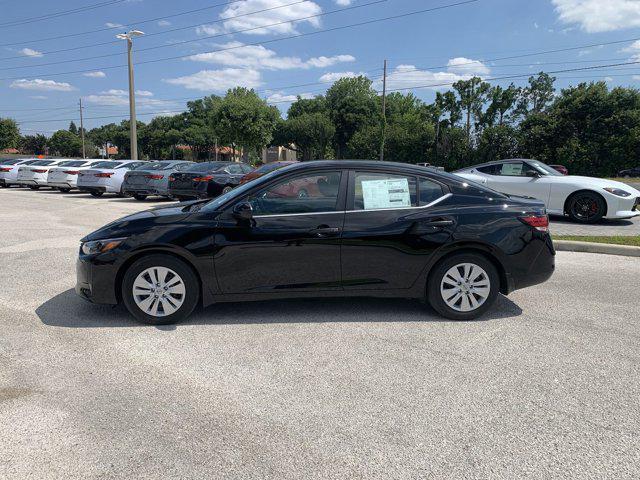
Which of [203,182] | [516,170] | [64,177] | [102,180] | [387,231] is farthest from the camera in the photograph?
[64,177]

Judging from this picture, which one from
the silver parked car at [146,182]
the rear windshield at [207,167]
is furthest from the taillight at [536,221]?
the silver parked car at [146,182]

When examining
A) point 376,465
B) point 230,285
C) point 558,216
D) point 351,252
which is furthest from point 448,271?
point 558,216

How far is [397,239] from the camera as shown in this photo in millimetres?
4418

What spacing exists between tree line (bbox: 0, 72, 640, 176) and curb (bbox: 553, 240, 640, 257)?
2670 centimetres

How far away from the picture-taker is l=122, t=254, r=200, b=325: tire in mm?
4309

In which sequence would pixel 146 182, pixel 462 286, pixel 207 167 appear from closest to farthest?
pixel 462 286
pixel 207 167
pixel 146 182

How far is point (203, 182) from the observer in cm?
1418

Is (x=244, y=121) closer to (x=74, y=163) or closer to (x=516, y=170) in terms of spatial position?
(x=74, y=163)

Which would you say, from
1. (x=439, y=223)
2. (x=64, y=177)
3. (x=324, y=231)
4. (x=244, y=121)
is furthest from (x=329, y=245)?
(x=244, y=121)

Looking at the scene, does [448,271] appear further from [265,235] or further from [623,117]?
[623,117]

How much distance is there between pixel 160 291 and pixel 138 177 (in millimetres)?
12961

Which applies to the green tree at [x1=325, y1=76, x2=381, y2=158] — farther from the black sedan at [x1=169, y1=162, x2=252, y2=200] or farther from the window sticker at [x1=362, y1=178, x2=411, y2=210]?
the window sticker at [x1=362, y1=178, x2=411, y2=210]

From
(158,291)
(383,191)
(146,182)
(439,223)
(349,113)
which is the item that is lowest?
(158,291)

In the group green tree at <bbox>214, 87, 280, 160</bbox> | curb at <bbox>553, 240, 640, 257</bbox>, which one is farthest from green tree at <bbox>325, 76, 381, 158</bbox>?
curb at <bbox>553, 240, 640, 257</bbox>
